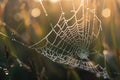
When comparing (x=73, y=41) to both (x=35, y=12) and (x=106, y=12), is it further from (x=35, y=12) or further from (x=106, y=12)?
(x=35, y=12)

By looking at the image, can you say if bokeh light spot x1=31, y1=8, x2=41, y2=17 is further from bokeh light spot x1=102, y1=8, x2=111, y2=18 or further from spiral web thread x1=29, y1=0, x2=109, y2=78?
bokeh light spot x1=102, y1=8, x2=111, y2=18

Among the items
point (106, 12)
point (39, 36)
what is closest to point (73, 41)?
point (106, 12)

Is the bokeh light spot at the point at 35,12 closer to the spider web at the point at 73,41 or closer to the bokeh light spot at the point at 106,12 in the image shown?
the spider web at the point at 73,41

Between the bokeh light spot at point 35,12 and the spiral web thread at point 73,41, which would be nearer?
the bokeh light spot at point 35,12

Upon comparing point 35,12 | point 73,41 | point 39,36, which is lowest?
point 73,41

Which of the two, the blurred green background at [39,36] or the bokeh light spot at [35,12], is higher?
the bokeh light spot at [35,12]

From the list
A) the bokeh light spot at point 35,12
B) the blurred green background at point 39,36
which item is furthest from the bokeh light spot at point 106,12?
the bokeh light spot at point 35,12

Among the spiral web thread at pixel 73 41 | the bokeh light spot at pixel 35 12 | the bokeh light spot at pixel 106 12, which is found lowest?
the spiral web thread at pixel 73 41

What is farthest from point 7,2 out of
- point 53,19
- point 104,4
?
point 104,4
